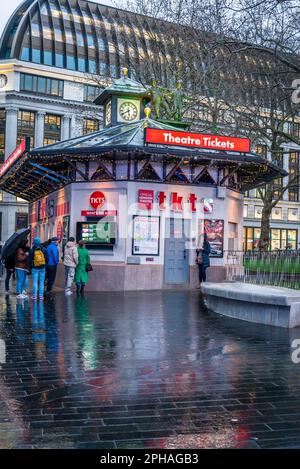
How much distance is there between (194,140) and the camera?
2053cm

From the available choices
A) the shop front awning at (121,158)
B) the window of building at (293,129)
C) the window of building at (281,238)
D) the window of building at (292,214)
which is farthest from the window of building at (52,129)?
the shop front awning at (121,158)

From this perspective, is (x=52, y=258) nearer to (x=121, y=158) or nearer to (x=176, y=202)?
(x=121, y=158)

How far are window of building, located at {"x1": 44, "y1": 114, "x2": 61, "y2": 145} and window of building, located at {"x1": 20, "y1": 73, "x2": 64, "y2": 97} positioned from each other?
2.92m

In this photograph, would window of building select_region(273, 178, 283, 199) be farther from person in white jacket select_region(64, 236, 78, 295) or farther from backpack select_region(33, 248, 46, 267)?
backpack select_region(33, 248, 46, 267)

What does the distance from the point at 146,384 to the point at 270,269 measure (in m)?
10.5

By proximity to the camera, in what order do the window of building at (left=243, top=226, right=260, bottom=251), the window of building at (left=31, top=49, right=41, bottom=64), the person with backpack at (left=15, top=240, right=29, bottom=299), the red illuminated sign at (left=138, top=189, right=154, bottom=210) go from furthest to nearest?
the window of building at (left=243, top=226, right=260, bottom=251) → the window of building at (left=31, top=49, right=41, bottom=64) → the red illuminated sign at (left=138, top=189, right=154, bottom=210) → the person with backpack at (left=15, top=240, right=29, bottom=299)

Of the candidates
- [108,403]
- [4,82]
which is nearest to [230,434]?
[108,403]

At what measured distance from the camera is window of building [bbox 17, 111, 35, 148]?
69438 millimetres

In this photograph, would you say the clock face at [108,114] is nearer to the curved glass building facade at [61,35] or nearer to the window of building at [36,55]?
the curved glass building facade at [61,35]

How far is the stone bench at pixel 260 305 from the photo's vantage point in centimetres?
1077

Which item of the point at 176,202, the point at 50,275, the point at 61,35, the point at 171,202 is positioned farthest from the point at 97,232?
the point at 61,35

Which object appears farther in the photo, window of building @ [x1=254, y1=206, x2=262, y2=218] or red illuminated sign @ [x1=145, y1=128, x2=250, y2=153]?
window of building @ [x1=254, y1=206, x2=262, y2=218]

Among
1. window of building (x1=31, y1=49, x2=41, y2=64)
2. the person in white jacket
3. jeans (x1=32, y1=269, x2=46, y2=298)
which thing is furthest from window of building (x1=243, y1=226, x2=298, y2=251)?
jeans (x1=32, y1=269, x2=46, y2=298)

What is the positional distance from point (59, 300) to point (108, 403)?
1102 cm
